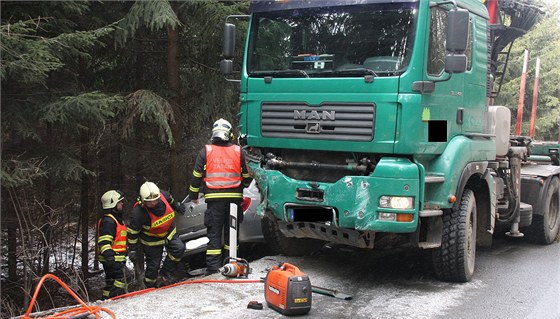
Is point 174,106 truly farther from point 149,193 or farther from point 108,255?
point 108,255

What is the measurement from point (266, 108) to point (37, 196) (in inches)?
159

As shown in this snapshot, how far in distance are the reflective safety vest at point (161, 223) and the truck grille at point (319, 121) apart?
154 centimetres

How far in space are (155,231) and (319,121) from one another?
2538mm

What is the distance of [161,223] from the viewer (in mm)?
6641

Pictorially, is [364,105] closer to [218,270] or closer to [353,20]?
[353,20]

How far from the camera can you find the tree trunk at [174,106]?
916cm

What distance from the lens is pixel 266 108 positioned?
6129mm

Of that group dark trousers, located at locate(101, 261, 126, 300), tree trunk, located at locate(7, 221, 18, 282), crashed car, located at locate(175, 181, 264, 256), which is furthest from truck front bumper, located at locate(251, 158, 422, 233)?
tree trunk, located at locate(7, 221, 18, 282)

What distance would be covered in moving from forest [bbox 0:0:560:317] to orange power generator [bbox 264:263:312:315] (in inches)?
115

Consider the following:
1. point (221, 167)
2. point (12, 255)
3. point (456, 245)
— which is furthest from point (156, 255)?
point (456, 245)

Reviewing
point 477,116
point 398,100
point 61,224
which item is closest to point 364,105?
point 398,100

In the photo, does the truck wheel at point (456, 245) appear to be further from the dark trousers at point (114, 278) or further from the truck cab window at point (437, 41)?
the dark trousers at point (114, 278)

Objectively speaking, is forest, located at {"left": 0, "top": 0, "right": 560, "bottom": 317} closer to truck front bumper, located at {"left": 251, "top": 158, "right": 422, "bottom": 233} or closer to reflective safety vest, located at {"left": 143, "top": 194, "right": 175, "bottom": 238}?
reflective safety vest, located at {"left": 143, "top": 194, "right": 175, "bottom": 238}

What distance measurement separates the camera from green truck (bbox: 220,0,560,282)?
538 cm
